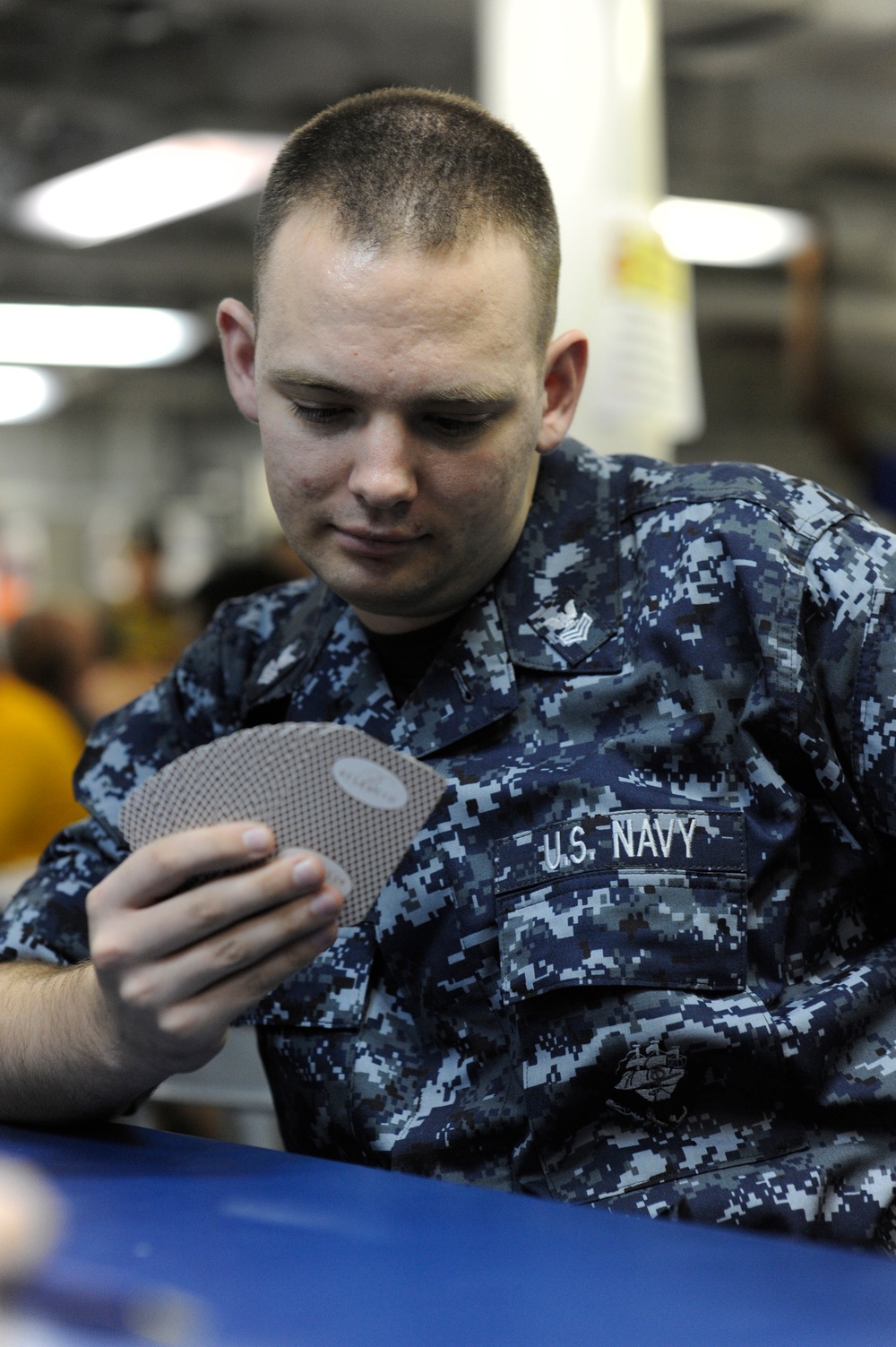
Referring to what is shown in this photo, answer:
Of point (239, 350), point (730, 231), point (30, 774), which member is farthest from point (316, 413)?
point (730, 231)

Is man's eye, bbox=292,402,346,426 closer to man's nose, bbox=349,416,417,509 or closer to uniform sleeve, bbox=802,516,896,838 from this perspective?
man's nose, bbox=349,416,417,509

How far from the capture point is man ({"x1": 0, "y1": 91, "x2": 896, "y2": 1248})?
1.08 m

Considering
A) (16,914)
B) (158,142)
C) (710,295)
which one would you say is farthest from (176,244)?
(16,914)

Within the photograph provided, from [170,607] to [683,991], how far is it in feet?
19.1

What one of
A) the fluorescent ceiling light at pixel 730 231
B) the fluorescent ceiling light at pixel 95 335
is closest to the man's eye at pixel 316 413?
the fluorescent ceiling light at pixel 730 231

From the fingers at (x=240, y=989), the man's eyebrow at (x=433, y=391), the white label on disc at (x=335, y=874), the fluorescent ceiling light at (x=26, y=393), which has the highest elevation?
the man's eyebrow at (x=433, y=391)

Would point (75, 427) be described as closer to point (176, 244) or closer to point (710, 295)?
point (176, 244)

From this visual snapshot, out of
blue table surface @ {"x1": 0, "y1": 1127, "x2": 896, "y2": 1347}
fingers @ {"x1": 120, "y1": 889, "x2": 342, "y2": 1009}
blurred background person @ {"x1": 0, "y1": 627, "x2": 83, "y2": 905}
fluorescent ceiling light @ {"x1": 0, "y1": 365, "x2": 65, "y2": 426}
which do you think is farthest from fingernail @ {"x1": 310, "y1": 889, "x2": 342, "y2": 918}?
fluorescent ceiling light @ {"x1": 0, "y1": 365, "x2": 65, "y2": 426}

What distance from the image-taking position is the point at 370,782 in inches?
38.6

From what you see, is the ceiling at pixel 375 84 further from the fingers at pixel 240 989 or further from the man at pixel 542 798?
the fingers at pixel 240 989

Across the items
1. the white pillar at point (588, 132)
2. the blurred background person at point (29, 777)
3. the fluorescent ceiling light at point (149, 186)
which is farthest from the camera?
the fluorescent ceiling light at point (149, 186)

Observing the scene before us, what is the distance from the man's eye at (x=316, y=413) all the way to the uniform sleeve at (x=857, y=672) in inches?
16.3

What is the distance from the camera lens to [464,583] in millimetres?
1241

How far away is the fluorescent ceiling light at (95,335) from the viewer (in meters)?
8.06
